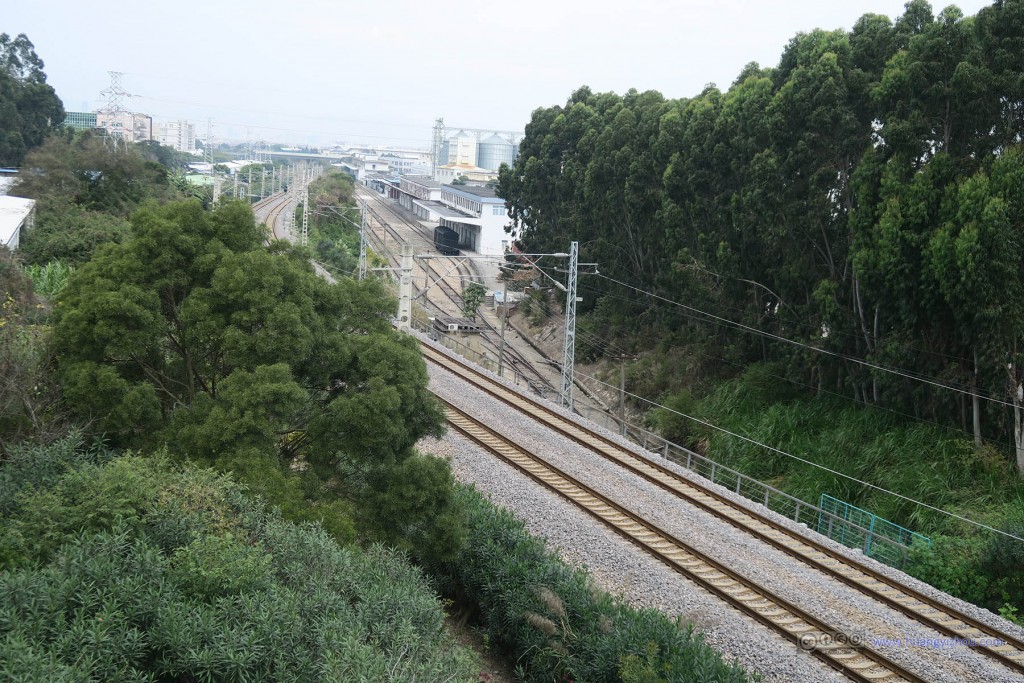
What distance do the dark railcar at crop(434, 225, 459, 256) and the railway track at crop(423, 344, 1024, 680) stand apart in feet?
140

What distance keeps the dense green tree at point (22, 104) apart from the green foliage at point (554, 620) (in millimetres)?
48417

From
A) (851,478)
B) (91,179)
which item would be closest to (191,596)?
(851,478)

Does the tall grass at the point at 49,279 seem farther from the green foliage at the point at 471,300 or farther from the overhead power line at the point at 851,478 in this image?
the green foliage at the point at 471,300

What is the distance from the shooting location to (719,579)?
12.6m

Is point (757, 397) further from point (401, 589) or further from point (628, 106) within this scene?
point (401, 589)

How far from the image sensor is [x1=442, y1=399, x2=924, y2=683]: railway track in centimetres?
1026

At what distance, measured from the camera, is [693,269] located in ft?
93.5

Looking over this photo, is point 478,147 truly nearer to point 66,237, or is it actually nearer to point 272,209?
point 272,209

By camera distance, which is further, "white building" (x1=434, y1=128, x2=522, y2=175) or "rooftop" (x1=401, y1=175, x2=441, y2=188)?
"white building" (x1=434, y1=128, x2=522, y2=175)

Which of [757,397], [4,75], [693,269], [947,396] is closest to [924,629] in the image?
[947,396]

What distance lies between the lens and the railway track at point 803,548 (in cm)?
1127

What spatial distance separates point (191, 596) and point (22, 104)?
179ft

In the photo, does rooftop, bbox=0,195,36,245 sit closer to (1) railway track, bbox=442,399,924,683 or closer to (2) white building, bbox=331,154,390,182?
(1) railway track, bbox=442,399,924,683

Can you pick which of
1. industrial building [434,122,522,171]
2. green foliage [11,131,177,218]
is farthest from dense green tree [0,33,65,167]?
industrial building [434,122,522,171]
